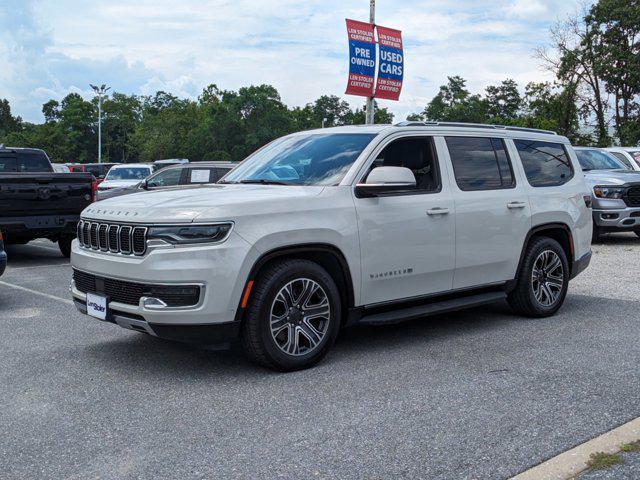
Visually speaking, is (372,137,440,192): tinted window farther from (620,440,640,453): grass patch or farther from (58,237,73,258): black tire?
(58,237,73,258): black tire

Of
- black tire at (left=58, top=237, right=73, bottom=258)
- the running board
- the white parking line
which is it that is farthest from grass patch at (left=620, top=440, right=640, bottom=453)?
black tire at (left=58, top=237, right=73, bottom=258)

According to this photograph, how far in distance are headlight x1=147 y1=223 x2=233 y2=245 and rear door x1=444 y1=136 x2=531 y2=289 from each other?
2.30 m

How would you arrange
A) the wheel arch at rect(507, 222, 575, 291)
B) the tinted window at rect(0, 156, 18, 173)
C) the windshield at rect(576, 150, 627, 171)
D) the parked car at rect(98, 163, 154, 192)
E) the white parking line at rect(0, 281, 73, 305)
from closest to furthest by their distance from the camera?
the wheel arch at rect(507, 222, 575, 291) < the white parking line at rect(0, 281, 73, 305) < the tinted window at rect(0, 156, 18, 173) < the windshield at rect(576, 150, 627, 171) < the parked car at rect(98, 163, 154, 192)

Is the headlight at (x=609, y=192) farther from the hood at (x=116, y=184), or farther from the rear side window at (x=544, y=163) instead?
the hood at (x=116, y=184)

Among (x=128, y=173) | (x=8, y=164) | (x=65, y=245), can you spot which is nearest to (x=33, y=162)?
(x=8, y=164)

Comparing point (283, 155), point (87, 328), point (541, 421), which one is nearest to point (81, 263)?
point (87, 328)

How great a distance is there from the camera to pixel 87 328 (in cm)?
682

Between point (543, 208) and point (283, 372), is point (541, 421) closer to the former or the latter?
point (283, 372)

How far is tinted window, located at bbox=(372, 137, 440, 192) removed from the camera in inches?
240

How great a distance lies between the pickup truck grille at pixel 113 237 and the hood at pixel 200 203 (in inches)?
2.5

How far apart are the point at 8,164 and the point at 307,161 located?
9509mm

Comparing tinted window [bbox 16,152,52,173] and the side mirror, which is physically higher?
tinted window [bbox 16,152,52,173]

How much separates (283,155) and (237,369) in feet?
6.50

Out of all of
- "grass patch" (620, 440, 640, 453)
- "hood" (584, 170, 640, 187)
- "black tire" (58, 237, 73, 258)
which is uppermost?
"hood" (584, 170, 640, 187)
